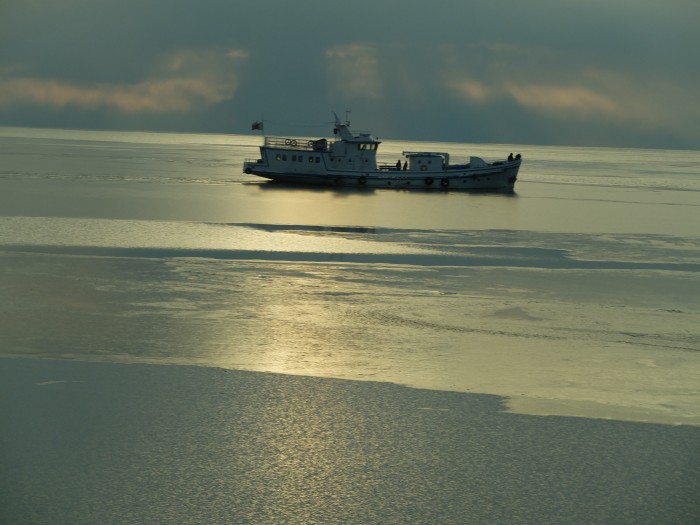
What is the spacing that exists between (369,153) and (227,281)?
56382 millimetres

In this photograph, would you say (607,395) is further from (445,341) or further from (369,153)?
(369,153)

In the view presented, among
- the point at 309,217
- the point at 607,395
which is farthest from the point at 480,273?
the point at 309,217

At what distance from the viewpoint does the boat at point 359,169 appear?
75.6m

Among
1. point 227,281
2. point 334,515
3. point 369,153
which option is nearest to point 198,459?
point 334,515

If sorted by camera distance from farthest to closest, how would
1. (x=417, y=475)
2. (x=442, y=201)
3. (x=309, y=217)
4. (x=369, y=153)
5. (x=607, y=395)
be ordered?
(x=369, y=153) < (x=442, y=201) < (x=309, y=217) < (x=607, y=395) < (x=417, y=475)

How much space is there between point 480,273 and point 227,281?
7.29m

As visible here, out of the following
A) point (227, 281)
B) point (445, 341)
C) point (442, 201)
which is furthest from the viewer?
point (442, 201)

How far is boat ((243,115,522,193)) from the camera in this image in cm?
7562

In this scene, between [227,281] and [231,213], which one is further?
[231,213]

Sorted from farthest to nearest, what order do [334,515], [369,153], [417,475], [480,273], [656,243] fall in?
1. [369,153]
2. [656,243]
3. [480,273]
4. [417,475]
5. [334,515]

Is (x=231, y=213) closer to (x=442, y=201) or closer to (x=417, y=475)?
(x=442, y=201)

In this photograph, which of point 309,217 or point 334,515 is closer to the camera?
point 334,515

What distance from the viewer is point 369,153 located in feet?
255

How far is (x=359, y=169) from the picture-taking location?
251ft
